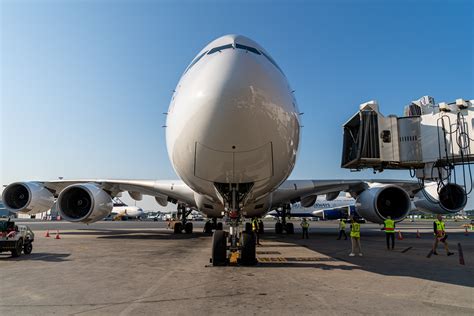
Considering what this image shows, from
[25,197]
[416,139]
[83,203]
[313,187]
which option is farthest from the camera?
[25,197]

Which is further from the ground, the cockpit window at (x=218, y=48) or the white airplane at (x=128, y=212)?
the cockpit window at (x=218, y=48)

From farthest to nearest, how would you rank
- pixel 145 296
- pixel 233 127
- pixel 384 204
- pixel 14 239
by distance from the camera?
pixel 384 204 < pixel 14 239 < pixel 233 127 < pixel 145 296

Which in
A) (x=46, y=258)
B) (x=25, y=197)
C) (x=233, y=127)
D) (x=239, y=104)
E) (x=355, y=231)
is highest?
(x=239, y=104)

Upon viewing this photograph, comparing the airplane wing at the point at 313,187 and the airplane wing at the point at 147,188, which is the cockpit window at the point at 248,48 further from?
the airplane wing at the point at 313,187

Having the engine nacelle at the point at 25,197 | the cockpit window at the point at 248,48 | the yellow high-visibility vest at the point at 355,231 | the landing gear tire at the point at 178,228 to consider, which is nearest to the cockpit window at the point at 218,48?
the cockpit window at the point at 248,48

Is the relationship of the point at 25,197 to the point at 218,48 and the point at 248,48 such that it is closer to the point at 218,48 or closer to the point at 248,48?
the point at 218,48

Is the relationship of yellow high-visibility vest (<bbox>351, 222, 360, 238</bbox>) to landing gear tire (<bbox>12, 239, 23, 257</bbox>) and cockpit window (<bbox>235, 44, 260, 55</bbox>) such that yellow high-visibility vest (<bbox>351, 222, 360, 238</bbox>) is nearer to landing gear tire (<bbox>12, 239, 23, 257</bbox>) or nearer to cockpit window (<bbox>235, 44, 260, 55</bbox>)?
cockpit window (<bbox>235, 44, 260, 55</bbox>)

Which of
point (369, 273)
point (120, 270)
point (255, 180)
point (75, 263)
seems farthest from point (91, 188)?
point (369, 273)

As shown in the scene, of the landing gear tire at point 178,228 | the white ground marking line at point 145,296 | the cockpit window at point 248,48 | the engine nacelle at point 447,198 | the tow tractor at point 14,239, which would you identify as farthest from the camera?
the landing gear tire at point 178,228

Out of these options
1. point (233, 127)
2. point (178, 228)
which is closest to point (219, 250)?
point (233, 127)

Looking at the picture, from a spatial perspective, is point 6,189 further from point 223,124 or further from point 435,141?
point 435,141

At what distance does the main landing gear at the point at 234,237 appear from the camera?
7.16 meters

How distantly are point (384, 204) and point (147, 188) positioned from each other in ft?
31.1

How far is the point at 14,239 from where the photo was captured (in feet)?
29.8
